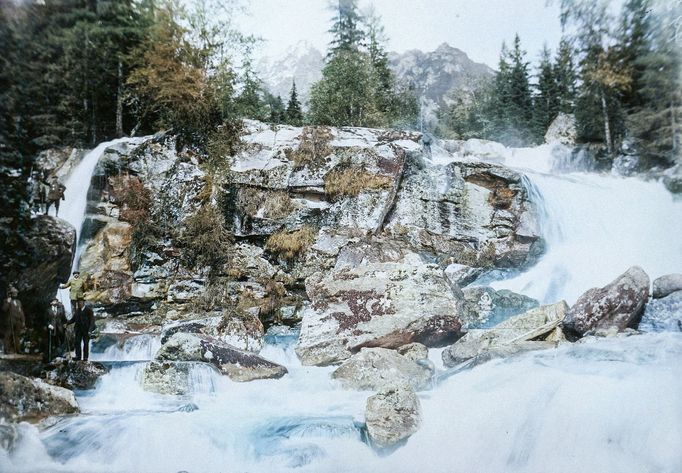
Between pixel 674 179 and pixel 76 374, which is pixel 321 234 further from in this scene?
pixel 674 179

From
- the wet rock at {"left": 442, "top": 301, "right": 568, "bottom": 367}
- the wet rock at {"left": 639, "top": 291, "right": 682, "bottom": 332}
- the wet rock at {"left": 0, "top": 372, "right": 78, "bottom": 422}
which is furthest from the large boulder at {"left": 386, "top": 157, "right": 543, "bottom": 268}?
the wet rock at {"left": 0, "top": 372, "right": 78, "bottom": 422}

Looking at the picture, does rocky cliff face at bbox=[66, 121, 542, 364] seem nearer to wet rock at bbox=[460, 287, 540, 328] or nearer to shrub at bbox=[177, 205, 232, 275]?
shrub at bbox=[177, 205, 232, 275]

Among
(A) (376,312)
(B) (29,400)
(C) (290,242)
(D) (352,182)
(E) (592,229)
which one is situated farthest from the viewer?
(D) (352,182)

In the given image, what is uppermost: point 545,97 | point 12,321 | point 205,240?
point 545,97

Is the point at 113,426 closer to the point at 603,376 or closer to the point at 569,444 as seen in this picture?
the point at 569,444

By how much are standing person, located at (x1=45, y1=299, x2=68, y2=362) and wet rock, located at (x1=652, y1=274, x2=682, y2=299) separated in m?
4.23

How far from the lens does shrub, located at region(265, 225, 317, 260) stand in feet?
20.9

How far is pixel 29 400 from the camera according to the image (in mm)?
2531

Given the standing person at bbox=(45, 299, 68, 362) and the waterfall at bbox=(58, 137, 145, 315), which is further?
the waterfall at bbox=(58, 137, 145, 315)

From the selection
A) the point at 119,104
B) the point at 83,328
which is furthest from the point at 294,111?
the point at 83,328

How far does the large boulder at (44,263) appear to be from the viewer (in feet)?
9.56

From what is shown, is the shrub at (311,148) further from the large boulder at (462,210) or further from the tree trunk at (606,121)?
the tree trunk at (606,121)

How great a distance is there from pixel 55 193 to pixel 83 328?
1221 mm

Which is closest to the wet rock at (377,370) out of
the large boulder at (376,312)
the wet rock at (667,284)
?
the large boulder at (376,312)
